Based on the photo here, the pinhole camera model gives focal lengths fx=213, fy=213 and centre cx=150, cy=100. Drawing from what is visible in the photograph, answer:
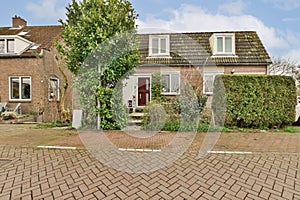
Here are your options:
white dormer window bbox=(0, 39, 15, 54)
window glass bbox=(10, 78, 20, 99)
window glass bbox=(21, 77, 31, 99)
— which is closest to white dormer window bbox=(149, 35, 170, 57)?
window glass bbox=(21, 77, 31, 99)

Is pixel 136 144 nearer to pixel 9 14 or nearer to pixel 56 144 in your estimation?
pixel 56 144

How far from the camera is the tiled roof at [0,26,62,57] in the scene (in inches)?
553

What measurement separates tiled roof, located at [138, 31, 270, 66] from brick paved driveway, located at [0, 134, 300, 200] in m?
9.42

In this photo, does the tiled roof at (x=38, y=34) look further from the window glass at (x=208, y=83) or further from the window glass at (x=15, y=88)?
the window glass at (x=208, y=83)

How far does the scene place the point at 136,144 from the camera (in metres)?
6.17

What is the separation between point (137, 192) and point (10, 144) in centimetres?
470

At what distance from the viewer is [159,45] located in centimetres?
1456

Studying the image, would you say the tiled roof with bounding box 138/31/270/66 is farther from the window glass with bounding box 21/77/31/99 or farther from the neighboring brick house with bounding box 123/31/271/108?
the window glass with bounding box 21/77/31/99

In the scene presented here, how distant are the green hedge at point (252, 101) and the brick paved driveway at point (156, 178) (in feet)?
12.3

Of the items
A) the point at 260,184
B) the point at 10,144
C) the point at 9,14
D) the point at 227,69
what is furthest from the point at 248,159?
the point at 9,14

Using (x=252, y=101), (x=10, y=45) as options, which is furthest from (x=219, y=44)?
(x=10, y=45)

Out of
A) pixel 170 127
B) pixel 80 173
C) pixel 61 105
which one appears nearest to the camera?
pixel 80 173

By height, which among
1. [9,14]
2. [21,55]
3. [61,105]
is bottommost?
[61,105]

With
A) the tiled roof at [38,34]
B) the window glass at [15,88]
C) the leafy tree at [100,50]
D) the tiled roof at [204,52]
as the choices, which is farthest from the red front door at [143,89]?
the window glass at [15,88]
